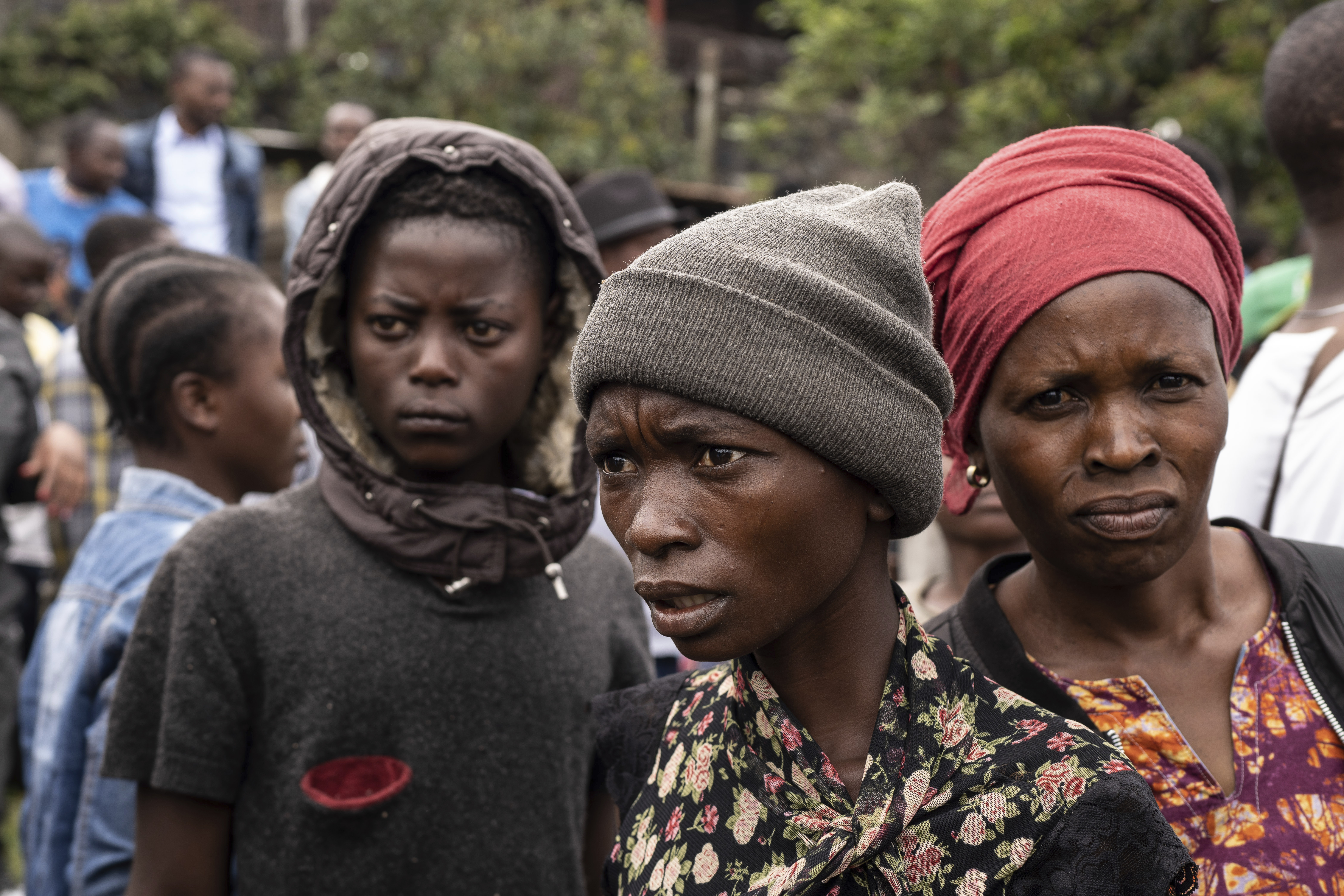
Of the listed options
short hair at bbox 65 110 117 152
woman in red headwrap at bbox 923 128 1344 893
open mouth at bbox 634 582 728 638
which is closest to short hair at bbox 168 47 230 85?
short hair at bbox 65 110 117 152

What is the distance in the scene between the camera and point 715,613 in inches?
57.0

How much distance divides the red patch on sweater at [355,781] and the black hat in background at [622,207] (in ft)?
11.3

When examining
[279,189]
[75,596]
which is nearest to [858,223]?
[75,596]

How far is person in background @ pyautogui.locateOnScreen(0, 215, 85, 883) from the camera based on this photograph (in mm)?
4035

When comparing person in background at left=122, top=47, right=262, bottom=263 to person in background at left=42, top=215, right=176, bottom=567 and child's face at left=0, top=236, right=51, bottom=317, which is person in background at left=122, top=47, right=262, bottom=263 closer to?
child's face at left=0, top=236, right=51, bottom=317

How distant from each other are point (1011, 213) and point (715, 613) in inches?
31.5

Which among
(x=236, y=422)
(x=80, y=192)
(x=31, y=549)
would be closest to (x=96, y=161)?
(x=80, y=192)

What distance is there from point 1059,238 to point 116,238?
14.9ft

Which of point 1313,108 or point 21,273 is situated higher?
point 1313,108

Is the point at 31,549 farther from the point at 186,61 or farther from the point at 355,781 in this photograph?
the point at 355,781

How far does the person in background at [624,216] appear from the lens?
5.25m

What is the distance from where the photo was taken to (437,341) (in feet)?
7.26

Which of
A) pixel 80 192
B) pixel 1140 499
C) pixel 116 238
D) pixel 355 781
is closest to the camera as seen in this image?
pixel 1140 499

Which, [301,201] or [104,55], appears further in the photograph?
[104,55]
